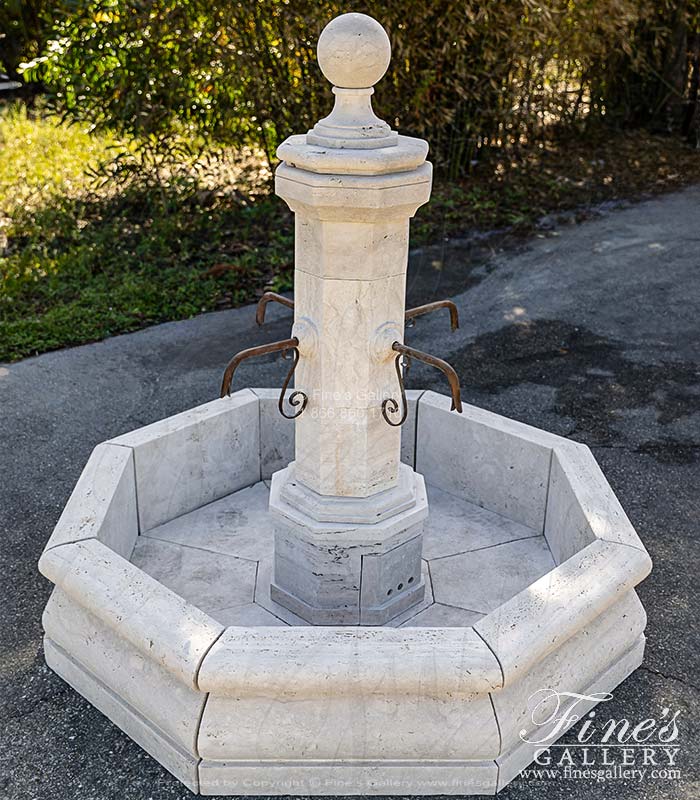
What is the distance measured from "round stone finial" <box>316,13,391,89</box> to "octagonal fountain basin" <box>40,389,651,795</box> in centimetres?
179

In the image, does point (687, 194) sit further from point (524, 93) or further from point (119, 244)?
point (119, 244)

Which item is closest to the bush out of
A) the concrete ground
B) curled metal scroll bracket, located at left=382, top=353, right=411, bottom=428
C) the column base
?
the concrete ground

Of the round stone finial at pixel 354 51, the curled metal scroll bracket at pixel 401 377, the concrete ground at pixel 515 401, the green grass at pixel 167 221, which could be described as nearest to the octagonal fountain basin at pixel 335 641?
the concrete ground at pixel 515 401

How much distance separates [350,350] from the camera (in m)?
3.47

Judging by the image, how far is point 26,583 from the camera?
4176 mm

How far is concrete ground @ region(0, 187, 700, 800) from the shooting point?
3.33 metres

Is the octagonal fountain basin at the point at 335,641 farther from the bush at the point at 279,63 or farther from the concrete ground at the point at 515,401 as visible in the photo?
the bush at the point at 279,63

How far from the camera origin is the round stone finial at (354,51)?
10.3 ft

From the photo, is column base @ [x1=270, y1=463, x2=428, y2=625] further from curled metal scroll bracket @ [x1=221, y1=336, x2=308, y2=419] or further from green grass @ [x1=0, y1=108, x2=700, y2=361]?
green grass @ [x1=0, y1=108, x2=700, y2=361]

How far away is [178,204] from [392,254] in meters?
6.11

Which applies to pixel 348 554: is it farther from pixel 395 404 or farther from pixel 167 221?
Result: pixel 167 221

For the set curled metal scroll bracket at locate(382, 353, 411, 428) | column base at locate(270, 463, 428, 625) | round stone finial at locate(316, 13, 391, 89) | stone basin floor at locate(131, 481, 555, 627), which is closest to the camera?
round stone finial at locate(316, 13, 391, 89)

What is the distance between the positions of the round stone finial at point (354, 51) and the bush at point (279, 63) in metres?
5.02

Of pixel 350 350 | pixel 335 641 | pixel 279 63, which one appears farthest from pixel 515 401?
pixel 279 63
